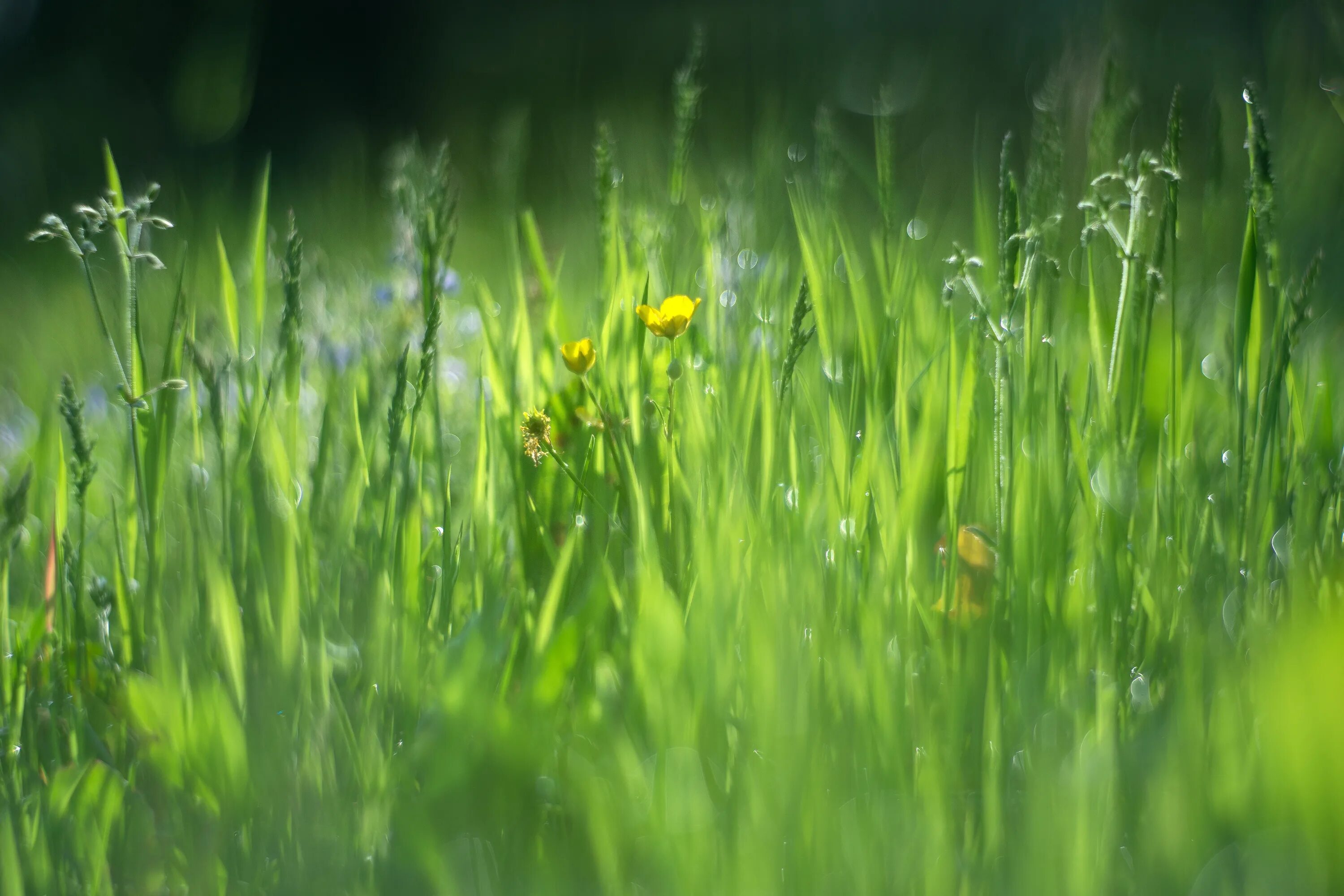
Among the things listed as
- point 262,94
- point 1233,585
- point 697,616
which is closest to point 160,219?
point 697,616

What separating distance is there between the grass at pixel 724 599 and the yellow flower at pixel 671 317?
3cm

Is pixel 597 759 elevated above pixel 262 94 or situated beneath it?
situated beneath

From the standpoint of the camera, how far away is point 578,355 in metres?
1.12

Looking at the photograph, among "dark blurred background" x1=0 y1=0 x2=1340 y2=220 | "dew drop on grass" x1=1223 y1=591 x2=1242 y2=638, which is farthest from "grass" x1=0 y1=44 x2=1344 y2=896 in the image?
"dark blurred background" x1=0 y1=0 x2=1340 y2=220

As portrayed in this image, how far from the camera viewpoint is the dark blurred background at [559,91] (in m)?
1.71

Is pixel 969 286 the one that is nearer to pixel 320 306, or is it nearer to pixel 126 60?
pixel 320 306

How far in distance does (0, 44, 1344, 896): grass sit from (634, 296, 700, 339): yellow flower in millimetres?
26

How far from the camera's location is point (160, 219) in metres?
0.95

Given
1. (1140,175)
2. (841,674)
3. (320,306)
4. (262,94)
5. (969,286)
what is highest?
(262,94)

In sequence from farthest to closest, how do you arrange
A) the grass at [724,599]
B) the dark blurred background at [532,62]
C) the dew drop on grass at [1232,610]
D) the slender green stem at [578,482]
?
the dark blurred background at [532,62], the slender green stem at [578,482], the dew drop on grass at [1232,610], the grass at [724,599]

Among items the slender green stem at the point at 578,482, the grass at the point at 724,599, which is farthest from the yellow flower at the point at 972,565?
the slender green stem at the point at 578,482

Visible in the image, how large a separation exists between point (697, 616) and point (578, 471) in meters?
0.33

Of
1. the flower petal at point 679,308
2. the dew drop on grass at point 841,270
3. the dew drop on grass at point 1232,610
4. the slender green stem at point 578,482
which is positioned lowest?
the dew drop on grass at point 1232,610

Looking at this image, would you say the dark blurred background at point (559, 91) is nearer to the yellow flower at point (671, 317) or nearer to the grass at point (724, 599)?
the grass at point (724, 599)
